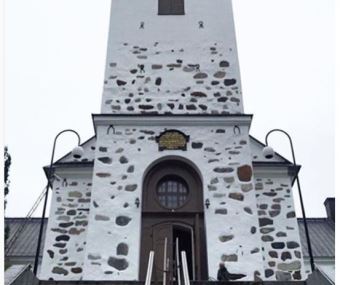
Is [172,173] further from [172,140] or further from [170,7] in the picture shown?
[170,7]

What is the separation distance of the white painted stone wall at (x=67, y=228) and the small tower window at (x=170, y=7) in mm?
5167

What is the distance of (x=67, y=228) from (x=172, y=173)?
2.96m

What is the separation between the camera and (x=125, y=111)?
13.5 meters

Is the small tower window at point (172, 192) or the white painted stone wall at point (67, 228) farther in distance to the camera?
the white painted stone wall at point (67, 228)

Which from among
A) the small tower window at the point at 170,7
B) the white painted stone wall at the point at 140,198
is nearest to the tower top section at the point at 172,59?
the small tower window at the point at 170,7

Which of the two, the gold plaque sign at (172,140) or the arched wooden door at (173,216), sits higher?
the gold plaque sign at (172,140)

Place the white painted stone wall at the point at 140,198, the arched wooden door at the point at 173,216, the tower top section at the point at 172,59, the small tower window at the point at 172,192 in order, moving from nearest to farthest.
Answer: the white painted stone wall at the point at 140,198, the arched wooden door at the point at 173,216, the small tower window at the point at 172,192, the tower top section at the point at 172,59

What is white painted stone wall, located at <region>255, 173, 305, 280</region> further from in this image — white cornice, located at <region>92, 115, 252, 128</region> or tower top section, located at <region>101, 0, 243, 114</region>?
tower top section, located at <region>101, 0, 243, 114</region>

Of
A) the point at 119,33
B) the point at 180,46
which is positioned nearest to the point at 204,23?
the point at 180,46

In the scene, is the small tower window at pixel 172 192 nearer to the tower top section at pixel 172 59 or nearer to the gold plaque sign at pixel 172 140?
the gold plaque sign at pixel 172 140

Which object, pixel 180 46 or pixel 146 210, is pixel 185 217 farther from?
pixel 180 46

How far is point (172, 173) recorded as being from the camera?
12.6 m

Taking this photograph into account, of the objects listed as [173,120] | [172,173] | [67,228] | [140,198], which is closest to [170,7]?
[173,120]

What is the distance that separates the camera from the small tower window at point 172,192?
12352 millimetres
